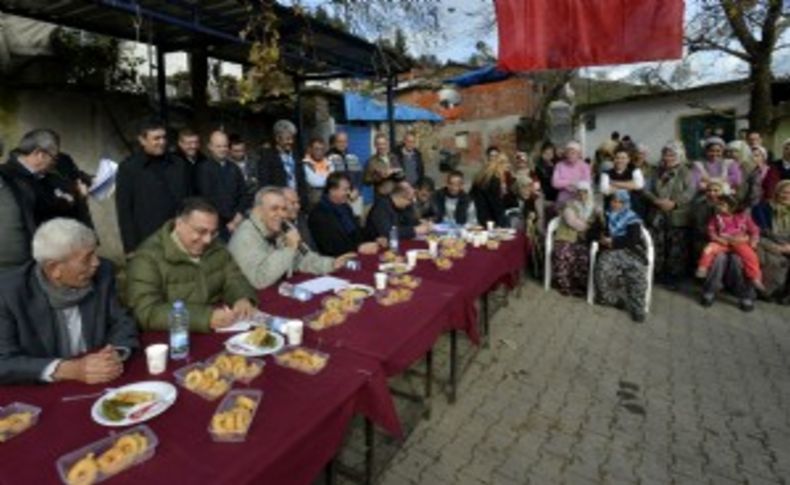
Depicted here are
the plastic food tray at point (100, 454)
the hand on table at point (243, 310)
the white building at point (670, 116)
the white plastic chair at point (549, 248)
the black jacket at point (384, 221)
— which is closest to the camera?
the plastic food tray at point (100, 454)

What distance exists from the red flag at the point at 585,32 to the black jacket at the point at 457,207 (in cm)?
193

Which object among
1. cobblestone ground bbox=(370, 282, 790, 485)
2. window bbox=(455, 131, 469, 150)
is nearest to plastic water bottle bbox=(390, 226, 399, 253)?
cobblestone ground bbox=(370, 282, 790, 485)

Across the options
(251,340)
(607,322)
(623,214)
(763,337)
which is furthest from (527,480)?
→ (623,214)

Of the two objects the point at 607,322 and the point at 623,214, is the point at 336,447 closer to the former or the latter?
the point at 607,322

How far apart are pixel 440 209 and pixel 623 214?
2.16 metres

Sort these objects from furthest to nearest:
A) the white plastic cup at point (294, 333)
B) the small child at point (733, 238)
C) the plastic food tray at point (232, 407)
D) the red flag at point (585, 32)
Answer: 1. the small child at point (733, 238)
2. the red flag at point (585, 32)
3. the white plastic cup at point (294, 333)
4. the plastic food tray at point (232, 407)

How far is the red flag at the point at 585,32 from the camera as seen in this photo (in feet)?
15.8

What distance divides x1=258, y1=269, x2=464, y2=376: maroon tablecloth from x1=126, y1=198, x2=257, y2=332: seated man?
10.7 inches

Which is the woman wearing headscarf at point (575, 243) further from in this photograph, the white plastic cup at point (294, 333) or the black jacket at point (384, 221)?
the white plastic cup at point (294, 333)

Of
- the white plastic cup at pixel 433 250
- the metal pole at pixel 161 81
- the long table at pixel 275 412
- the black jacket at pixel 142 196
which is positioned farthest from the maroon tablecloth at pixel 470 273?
the metal pole at pixel 161 81

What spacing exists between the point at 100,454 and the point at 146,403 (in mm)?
312

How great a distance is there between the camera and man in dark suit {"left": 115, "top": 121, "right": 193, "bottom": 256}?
4.29 m

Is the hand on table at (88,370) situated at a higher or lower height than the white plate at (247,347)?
higher

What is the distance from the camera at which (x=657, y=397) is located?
3.99m
